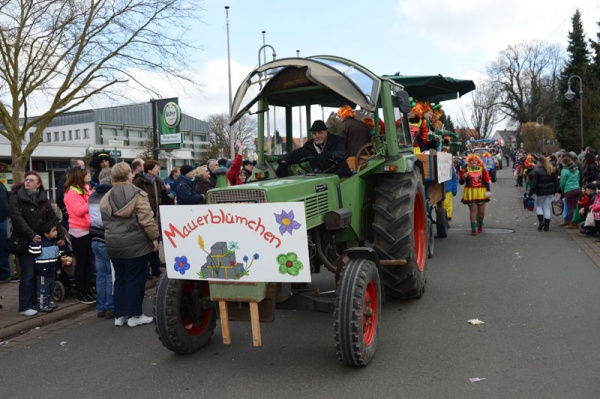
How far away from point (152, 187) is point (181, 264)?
405 centimetres

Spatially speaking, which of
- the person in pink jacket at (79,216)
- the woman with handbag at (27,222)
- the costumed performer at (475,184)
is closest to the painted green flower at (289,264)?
the person in pink jacket at (79,216)

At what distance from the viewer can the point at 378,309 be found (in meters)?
5.12

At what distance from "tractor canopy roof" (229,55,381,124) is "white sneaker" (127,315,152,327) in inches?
99.5

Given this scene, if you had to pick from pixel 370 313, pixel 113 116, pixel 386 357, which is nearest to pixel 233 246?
pixel 370 313

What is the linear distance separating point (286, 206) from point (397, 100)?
3223 millimetres

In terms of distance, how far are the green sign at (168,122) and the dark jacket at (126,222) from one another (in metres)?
10.1

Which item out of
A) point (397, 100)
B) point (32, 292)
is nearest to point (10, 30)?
point (32, 292)

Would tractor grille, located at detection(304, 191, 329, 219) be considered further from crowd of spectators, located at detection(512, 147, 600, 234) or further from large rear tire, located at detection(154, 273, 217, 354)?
crowd of spectators, located at detection(512, 147, 600, 234)

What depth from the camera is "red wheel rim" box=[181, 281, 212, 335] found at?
206 inches

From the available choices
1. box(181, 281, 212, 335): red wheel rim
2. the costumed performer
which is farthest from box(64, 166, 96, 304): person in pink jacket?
the costumed performer

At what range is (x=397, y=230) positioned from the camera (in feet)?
19.5

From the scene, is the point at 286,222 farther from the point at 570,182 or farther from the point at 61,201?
the point at 570,182

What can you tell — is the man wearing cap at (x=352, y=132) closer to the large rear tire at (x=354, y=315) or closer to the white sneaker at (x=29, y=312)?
the large rear tire at (x=354, y=315)

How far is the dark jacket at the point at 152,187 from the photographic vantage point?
8.38 meters
